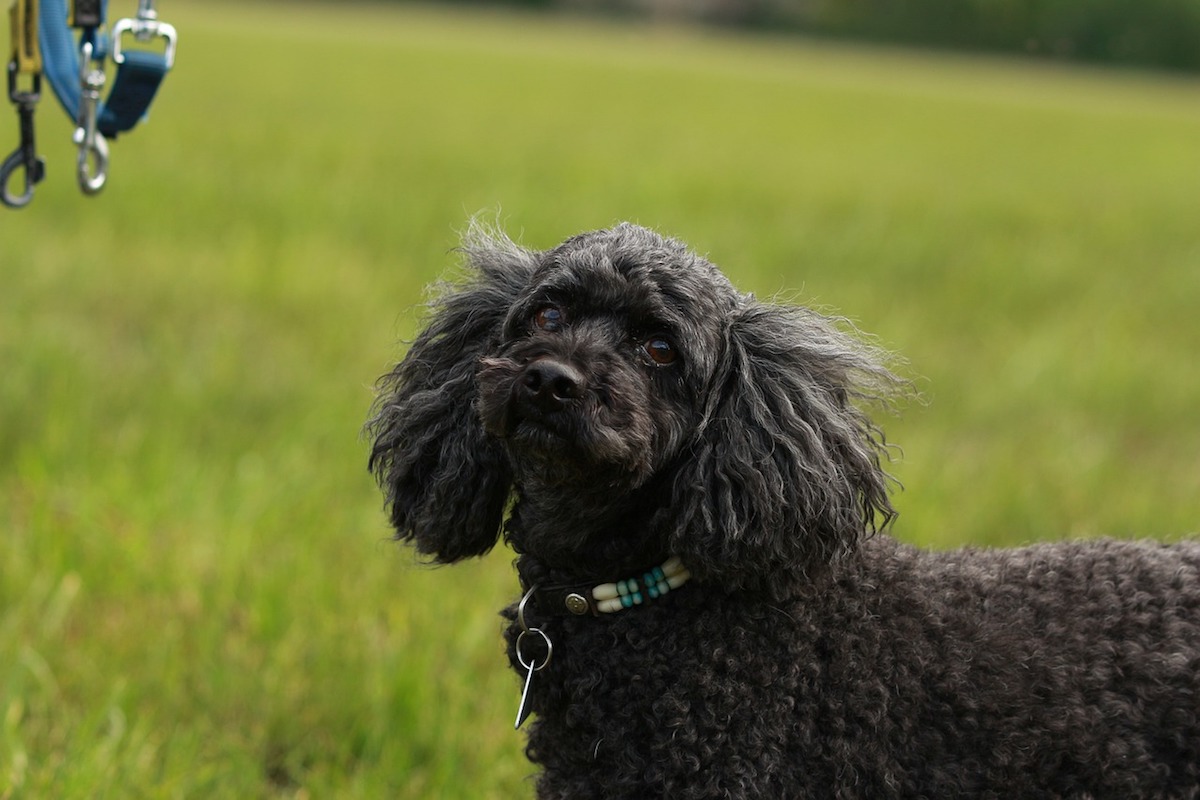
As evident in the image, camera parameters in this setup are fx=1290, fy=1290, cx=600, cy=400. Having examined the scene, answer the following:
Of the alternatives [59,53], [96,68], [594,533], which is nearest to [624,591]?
[594,533]

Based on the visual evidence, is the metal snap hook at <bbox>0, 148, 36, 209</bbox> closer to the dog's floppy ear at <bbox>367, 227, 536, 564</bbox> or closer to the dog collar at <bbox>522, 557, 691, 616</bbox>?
the dog's floppy ear at <bbox>367, 227, 536, 564</bbox>

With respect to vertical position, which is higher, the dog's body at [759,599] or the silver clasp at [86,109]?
the silver clasp at [86,109]

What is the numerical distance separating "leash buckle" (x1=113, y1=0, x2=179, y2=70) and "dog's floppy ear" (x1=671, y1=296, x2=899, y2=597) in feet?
4.26

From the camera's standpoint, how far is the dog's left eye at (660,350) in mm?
2336

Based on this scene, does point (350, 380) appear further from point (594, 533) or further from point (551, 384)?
point (551, 384)

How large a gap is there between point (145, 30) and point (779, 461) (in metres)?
1.63

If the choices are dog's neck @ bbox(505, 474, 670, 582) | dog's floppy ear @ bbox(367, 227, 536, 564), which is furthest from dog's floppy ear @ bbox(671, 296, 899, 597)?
dog's floppy ear @ bbox(367, 227, 536, 564)

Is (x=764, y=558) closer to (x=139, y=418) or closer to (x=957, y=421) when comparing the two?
(x=139, y=418)

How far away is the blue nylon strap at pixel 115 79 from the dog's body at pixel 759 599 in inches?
38.5

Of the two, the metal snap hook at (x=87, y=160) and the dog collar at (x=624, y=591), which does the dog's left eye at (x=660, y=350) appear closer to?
the dog collar at (x=624, y=591)

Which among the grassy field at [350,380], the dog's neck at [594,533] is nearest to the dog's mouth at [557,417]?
the dog's neck at [594,533]

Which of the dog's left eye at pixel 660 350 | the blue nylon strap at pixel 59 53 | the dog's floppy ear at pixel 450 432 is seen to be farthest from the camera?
the blue nylon strap at pixel 59 53

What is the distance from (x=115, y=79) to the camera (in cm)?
281

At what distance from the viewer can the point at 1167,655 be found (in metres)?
2.26
